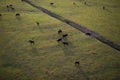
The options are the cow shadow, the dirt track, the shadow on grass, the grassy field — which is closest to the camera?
the cow shadow

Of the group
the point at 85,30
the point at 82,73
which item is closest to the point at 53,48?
the point at 82,73

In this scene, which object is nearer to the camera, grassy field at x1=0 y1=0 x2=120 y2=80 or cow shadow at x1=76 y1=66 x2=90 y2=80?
cow shadow at x1=76 y1=66 x2=90 y2=80

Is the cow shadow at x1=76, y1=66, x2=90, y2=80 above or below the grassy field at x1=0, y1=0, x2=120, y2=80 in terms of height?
below

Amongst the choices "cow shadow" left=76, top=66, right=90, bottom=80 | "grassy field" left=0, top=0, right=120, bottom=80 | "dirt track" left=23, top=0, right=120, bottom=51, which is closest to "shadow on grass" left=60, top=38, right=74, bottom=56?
"grassy field" left=0, top=0, right=120, bottom=80

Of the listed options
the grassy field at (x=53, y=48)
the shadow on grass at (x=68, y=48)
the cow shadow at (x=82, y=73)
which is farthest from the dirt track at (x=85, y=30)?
the cow shadow at (x=82, y=73)

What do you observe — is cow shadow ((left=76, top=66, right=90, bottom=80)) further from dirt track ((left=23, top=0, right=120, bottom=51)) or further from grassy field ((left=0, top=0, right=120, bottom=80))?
dirt track ((left=23, top=0, right=120, bottom=51))

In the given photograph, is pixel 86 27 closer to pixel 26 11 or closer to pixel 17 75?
pixel 26 11

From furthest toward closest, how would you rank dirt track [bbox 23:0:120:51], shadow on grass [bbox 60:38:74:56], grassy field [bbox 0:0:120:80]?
dirt track [bbox 23:0:120:51] → shadow on grass [bbox 60:38:74:56] → grassy field [bbox 0:0:120:80]

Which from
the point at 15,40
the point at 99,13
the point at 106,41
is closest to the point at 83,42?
the point at 106,41

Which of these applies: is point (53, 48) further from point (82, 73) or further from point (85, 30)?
point (85, 30)
